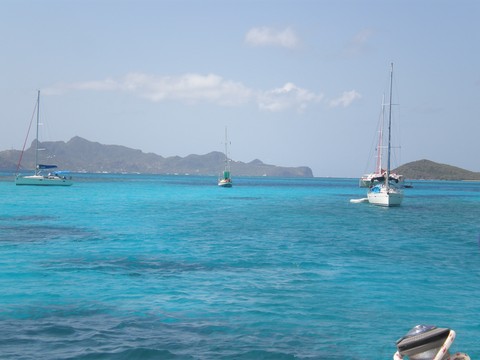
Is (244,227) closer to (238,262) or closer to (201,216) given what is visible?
(201,216)

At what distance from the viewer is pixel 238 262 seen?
2386 centimetres

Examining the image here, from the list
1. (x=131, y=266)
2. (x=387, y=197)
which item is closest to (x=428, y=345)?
(x=131, y=266)

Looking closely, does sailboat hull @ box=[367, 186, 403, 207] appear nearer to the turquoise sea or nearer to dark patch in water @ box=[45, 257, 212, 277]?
the turquoise sea

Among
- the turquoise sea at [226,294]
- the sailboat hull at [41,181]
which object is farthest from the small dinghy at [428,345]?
the sailboat hull at [41,181]

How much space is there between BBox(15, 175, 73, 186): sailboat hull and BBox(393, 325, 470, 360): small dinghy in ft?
336

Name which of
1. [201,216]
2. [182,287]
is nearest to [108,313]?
[182,287]

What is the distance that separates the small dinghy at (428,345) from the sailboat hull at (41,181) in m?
103

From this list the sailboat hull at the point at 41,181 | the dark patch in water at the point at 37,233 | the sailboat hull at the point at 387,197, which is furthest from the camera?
the sailboat hull at the point at 41,181

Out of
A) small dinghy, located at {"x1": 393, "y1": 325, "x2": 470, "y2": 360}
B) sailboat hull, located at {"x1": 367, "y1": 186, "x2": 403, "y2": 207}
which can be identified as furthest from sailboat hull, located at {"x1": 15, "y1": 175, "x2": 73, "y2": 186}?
small dinghy, located at {"x1": 393, "y1": 325, "x2": 470, "y2": 360}

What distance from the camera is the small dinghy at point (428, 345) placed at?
16.4 ft

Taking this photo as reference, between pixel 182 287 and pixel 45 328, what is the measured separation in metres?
5.89

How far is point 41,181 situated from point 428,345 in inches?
4070

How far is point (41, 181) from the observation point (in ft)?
331

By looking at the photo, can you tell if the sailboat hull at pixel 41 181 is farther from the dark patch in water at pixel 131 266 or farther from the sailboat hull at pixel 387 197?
the dark patch in water at pixel 131 266
